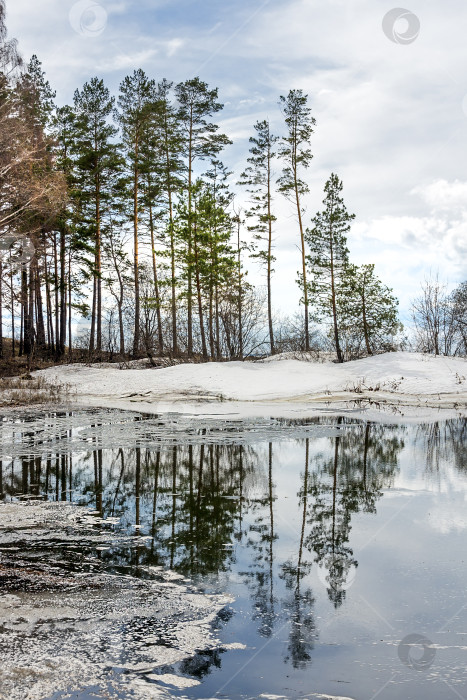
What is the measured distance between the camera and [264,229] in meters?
36.4

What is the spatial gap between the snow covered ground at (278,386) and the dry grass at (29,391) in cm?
63

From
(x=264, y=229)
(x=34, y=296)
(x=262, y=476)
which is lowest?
(x=262, y=476)

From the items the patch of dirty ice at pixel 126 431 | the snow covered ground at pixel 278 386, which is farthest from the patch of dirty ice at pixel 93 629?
the snow covered ground at pixel 278 386

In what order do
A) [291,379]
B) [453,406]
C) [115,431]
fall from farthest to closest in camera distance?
[291,379], [453,406], [115,431]

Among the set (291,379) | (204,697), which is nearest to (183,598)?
(204,697)

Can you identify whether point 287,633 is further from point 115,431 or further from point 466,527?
point 115,431

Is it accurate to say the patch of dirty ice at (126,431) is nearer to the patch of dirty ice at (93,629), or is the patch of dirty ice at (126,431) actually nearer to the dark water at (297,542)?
the dark water at (297,542)

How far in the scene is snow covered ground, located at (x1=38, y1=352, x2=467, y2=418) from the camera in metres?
18.2

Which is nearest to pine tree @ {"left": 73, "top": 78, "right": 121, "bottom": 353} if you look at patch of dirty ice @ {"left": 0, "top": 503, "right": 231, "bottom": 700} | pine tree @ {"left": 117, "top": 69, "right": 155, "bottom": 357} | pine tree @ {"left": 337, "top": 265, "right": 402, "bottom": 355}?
pine tree @ {"left": 117, "top": 69, "right": 155, "bottom": 357}

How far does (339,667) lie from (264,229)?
3494cm

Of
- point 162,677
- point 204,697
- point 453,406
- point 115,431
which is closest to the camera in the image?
point 204,697

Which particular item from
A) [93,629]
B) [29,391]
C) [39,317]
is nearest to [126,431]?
[93,629]

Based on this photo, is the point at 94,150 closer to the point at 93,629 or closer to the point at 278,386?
the point at 278,386

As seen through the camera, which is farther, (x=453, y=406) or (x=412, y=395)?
(x=412, y=395)
